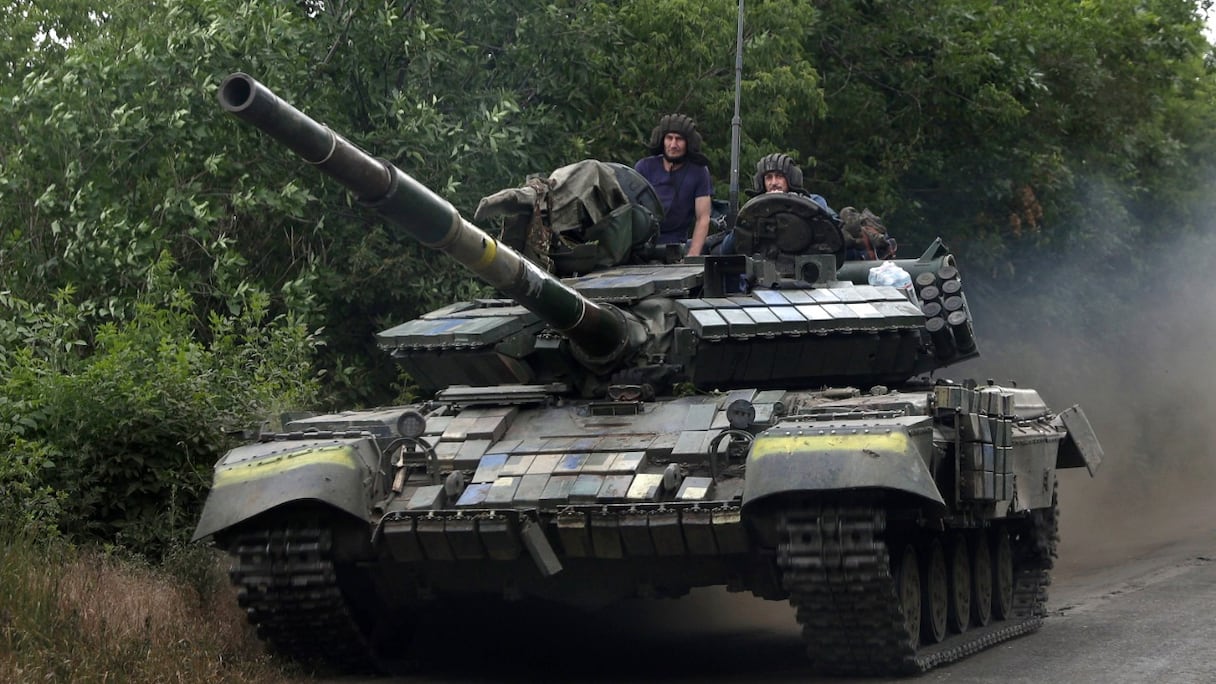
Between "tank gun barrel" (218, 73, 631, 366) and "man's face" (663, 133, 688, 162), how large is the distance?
2.99m

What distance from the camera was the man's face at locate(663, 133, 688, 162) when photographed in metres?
14.6

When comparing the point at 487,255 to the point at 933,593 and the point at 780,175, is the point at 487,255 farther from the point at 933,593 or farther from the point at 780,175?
the point at 780,175

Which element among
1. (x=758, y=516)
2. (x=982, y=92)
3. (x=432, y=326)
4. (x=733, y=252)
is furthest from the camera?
(x=982, y=92)

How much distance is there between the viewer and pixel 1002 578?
14477 millimetres

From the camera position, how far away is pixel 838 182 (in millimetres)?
23781

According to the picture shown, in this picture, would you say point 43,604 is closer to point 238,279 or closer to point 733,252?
point 733,252

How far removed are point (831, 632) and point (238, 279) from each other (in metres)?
8.66

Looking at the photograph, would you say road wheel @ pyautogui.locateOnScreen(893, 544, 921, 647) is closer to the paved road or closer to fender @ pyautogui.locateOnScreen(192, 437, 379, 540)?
the paved road

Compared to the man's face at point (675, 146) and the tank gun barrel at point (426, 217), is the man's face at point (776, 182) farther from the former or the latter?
the tank gun barrel at point (426, 217)

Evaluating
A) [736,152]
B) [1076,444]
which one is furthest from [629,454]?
[1076,444]

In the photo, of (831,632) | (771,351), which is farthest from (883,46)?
(831,632)

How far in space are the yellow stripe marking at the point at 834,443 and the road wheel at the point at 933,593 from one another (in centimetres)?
250

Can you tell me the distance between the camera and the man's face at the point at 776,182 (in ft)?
47.5

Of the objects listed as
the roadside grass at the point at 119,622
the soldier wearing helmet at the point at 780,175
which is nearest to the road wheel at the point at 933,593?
the soldier wearing helmet at the point at 780,175
